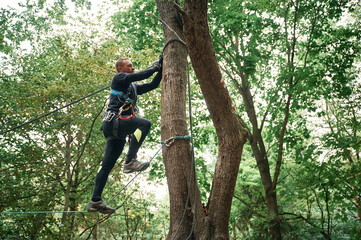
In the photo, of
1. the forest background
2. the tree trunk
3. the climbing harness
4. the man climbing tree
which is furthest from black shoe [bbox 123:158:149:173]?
the forest background

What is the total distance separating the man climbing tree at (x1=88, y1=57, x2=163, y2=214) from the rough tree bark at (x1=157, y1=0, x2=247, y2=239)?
0.30 m

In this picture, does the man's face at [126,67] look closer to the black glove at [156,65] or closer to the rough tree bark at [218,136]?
the black glove at [156,65]

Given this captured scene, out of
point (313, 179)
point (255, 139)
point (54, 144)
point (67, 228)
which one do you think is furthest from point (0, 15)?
point (313, 179)

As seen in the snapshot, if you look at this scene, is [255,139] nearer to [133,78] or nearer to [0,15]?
[133,78]

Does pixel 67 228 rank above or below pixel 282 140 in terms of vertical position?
below

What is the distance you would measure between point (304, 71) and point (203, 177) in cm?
412

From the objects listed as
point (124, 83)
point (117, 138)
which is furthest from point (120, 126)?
point (124, 83)

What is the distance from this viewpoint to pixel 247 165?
11.1 meters

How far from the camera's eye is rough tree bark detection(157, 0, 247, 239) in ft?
6.74

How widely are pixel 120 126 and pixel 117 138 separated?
0.60ft

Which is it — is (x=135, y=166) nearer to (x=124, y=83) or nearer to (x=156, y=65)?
(x=124, y=83)

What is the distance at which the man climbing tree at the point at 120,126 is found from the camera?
2.86 metres

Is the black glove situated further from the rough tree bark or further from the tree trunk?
the rough tree bark

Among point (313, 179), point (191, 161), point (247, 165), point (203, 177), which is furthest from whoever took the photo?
point (247, 165)
